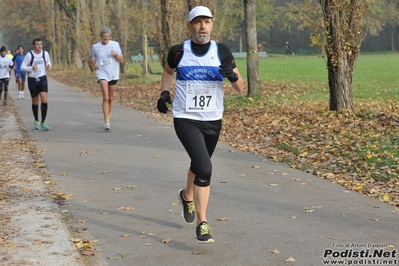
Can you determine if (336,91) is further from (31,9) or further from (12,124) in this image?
(31,9)

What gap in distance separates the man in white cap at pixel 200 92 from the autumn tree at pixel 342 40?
375 inches

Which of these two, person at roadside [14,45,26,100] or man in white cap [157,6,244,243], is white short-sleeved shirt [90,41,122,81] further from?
person at roadside [14,45,26,100]

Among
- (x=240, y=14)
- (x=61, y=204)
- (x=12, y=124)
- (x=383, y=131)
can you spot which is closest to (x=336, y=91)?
(x=383, y=131)

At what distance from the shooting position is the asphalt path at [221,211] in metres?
6.10

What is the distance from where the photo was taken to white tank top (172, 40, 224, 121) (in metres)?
6.58

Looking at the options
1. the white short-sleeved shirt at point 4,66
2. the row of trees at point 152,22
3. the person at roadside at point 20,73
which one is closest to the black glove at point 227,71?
the row of trees at point 152,22

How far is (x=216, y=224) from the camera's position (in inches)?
281

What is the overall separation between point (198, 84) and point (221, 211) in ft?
5.47

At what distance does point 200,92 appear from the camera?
6602 mm

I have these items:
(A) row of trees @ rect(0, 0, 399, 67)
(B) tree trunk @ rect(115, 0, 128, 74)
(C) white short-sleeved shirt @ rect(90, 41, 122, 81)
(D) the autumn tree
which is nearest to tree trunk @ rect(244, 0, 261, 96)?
(A) row of trees @ rect(0, 0, 399, 67)

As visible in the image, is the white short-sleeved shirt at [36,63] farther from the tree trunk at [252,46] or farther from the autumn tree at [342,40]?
the tree trunk at [252,46]

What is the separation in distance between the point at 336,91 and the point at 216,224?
944 cm

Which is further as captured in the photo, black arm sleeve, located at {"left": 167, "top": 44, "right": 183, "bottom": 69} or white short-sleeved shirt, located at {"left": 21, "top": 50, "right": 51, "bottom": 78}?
white short-sleeved shirt, located at {"left": 21, "top": 50, "right": 51, "bottom": 78}

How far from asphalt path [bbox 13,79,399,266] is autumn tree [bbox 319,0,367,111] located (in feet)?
13.2
